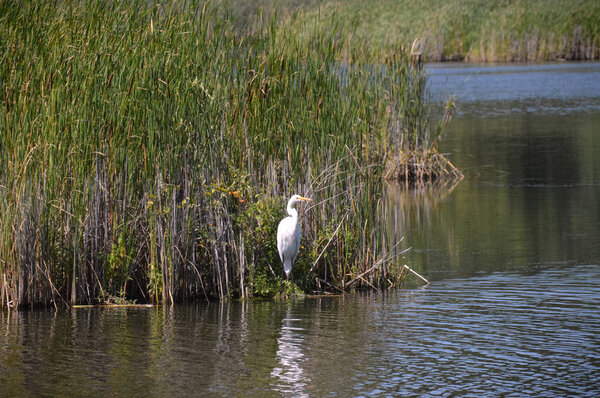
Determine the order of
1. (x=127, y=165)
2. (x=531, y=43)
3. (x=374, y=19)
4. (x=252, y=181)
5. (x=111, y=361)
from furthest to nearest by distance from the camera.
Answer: (x=374, y=19), (x=531, y=43), (x=252, y=181), (x=127, y=165), (x=111, y=361)

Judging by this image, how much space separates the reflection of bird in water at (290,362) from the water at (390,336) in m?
0.01

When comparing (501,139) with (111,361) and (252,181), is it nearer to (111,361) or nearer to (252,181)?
(252,181)

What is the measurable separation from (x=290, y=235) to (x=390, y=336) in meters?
1.37

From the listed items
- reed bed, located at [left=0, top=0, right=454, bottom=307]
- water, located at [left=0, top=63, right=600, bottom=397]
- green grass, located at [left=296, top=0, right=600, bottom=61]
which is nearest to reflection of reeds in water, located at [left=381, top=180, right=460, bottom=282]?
water, located at [left=0, top=63, right=600, bottom=397]

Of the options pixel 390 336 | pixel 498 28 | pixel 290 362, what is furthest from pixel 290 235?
pixel 498 28

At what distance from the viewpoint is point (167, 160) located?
8.10 m

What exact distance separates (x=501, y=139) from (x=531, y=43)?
71.7ft

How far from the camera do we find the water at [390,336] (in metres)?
5.91

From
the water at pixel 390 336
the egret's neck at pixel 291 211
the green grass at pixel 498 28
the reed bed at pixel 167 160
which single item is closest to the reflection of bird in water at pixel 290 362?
the water at pixel 390 336

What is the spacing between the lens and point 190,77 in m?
8.13

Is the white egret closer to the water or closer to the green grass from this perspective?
the water

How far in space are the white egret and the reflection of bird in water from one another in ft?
1.99

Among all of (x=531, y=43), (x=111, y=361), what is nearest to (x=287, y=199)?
(x=111, y=361)

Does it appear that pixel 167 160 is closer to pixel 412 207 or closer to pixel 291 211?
pixel 291 211
